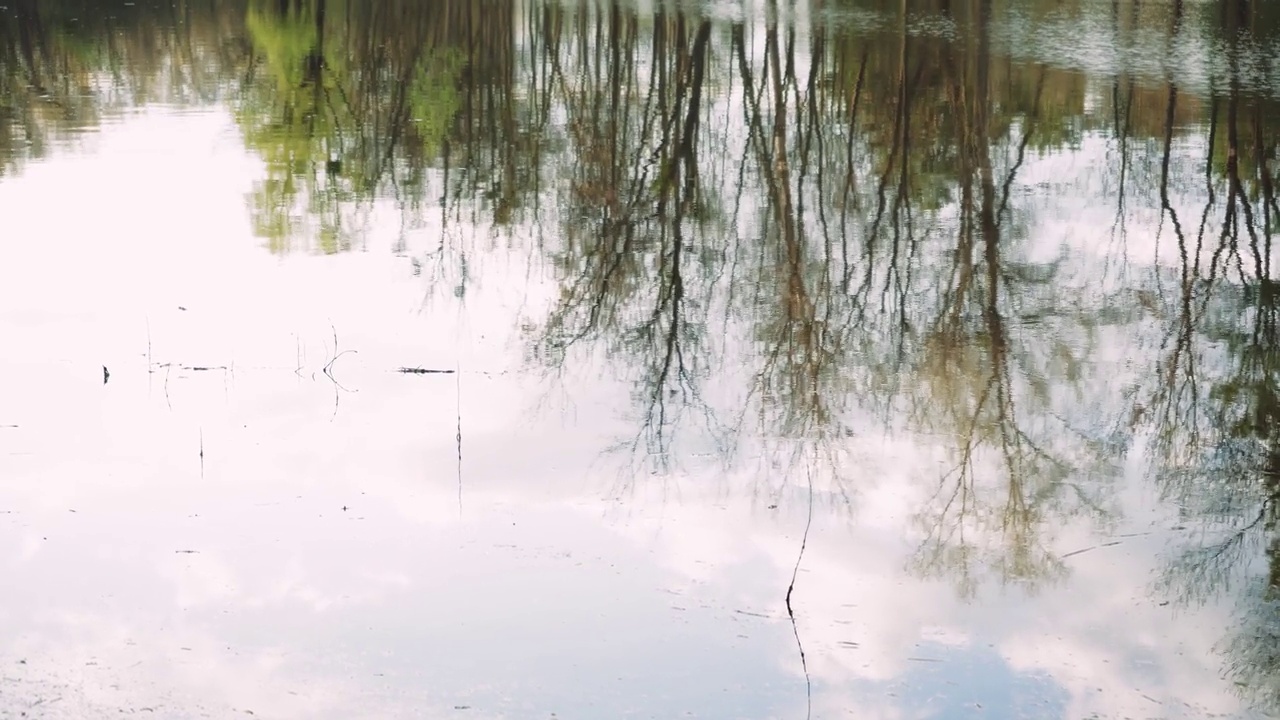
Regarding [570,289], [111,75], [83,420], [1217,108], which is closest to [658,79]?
[1217,108]

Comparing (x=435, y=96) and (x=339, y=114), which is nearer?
(x=339, y=114)

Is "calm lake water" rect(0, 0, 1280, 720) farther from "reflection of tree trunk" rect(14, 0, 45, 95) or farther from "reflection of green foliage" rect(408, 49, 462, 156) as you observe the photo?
"reflection of tree trunk" rect(14, 0, 45, 95)

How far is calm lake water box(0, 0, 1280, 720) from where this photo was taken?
536 centimetres

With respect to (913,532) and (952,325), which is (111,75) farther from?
(913,532)

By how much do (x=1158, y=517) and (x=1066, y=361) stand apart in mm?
2657

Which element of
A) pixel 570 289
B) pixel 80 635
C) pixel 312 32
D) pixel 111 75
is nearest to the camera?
pixel 80 635

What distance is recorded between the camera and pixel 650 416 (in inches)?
319

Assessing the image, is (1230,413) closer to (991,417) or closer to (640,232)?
(991,417)

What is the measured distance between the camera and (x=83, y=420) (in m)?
7.72

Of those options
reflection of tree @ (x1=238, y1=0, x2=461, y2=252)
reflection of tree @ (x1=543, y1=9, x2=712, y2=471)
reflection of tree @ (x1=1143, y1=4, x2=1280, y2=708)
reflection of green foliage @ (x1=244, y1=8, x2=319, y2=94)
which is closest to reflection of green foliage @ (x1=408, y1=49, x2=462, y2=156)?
reflection of tree @ (x1=238, y1=0, x2=461, y2=252)

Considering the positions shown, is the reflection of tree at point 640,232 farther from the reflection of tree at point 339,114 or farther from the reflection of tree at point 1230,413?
the reflection of tree at point 1230,413

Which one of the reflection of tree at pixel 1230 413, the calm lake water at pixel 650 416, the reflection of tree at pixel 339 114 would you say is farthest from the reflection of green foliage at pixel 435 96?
the reflection of tree at pixel 1230 413

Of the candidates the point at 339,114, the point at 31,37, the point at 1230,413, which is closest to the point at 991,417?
the point at 1230,413

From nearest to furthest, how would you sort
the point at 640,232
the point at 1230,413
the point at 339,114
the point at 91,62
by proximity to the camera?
the point at 1230,413
the point at 640,232
the point at 339,114
the point at 91,62
